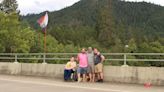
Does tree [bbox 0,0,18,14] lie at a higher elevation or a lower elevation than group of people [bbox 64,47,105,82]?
higher

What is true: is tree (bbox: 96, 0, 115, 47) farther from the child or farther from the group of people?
the group of people

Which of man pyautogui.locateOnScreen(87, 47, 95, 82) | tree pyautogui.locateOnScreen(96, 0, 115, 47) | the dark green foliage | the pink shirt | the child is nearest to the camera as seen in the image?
man pyautogui.locateOnScreen(87, 47, 95, 82)

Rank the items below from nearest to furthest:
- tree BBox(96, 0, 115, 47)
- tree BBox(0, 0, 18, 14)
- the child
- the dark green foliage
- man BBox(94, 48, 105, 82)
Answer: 1. man BBox(94, 48, 105, 82)
2. the child
3. the dark green foliage
4. tree BBox(0, 0, 18, 14)
5. tree BBox(96, 0, 115, 47)

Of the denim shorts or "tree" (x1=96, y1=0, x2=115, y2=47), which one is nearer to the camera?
the denim shorts

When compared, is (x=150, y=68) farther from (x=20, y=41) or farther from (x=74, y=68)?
(x=20, y=41)

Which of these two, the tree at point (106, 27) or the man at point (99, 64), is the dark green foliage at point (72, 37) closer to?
the tree at point (106, 27)

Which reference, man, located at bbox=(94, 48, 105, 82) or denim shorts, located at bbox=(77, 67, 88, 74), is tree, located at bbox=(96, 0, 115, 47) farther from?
man, located at bbox=(94, 48, 105, 82)

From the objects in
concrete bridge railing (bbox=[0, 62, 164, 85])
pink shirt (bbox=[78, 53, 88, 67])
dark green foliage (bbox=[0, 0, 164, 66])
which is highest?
dark green foliage (bbox=[0, 0, 164, 66])

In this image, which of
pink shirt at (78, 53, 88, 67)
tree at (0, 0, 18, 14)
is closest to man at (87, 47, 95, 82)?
pink shirt at (78, 53, 88, 67)

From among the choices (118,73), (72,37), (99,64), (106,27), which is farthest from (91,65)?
(72,37)

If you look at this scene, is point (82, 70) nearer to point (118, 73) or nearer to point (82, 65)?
point (82, 65)

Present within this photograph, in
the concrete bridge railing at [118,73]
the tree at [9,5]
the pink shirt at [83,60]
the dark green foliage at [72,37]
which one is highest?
the tree at [9,5]

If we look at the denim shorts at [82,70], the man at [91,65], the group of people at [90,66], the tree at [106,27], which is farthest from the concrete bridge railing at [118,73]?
the tree at [106,27]

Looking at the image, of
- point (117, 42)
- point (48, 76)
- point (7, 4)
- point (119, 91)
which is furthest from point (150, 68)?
point (117, 42)
